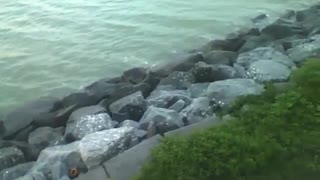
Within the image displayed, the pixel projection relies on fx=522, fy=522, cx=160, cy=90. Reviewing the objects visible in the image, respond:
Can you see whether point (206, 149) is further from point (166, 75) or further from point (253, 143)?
point (166, 75)

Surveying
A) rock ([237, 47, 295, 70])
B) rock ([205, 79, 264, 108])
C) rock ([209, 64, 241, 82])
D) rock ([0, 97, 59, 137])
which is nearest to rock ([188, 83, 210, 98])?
rock ([205, 79, 264, 108])

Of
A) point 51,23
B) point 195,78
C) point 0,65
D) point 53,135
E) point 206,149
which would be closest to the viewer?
point 206,149

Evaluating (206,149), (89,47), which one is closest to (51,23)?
(89,47)

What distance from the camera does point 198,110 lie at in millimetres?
5184

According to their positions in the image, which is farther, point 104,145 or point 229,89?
point 229,89

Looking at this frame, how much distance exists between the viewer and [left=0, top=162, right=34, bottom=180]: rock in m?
4.85

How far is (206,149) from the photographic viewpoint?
3.52 meters

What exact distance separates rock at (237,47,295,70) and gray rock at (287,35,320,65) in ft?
0.35

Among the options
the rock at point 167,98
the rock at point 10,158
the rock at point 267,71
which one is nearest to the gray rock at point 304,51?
the rock at point 267,71

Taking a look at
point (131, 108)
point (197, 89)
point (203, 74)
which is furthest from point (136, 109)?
point (203, 74)

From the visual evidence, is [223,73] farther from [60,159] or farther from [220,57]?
[60,159]

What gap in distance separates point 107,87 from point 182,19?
3.52 meters

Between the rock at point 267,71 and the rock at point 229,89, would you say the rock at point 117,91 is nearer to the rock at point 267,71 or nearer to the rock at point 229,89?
the rock at point 229,89

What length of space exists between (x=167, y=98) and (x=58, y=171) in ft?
5.75
